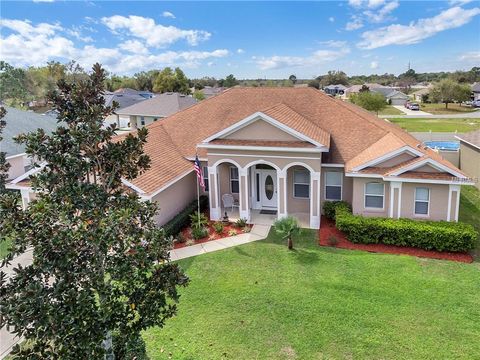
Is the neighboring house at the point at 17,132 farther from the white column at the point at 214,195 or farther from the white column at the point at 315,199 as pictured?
the white column at the point at 315,199

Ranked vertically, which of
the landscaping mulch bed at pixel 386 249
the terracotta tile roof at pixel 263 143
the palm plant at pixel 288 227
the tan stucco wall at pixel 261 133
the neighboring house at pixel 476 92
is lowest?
the landscaping mulch bed at pixel 386 249

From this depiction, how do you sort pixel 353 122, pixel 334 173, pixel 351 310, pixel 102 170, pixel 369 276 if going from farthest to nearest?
pixel 353 122 → pixel 334 173 → pixel 369 276 → pixel 351 310 → pixel 102 170

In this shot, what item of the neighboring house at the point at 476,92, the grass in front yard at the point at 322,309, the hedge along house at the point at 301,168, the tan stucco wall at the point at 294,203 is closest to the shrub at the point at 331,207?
the hedge along house at the point at 301,168

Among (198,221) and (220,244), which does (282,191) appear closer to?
Result: (220,244)

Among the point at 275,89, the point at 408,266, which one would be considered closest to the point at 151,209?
the point at 408,266

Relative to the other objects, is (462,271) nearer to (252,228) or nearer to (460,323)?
(460,323)

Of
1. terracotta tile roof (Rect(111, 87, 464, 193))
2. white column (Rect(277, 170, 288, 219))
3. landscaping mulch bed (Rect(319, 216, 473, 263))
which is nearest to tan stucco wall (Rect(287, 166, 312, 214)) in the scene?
white column (Rect(277, 170, 288, 219))
